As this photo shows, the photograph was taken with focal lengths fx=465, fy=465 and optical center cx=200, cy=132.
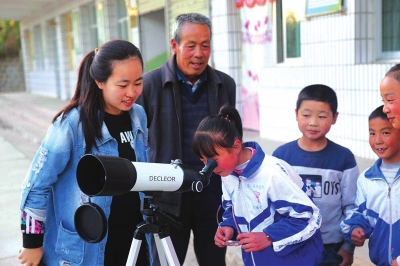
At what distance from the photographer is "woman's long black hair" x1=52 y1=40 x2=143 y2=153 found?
1.84 meters

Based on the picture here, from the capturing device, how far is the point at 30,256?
5.88 feet

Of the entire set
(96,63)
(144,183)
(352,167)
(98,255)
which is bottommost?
(98,255)

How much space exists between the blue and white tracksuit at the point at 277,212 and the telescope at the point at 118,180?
22 centimetres

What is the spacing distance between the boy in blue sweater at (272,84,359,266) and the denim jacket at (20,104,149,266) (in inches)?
37.2

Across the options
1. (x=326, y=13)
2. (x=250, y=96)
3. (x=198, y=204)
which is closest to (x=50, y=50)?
(x=250, y=96)

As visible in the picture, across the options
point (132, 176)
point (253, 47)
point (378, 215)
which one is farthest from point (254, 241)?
point (253, 47)

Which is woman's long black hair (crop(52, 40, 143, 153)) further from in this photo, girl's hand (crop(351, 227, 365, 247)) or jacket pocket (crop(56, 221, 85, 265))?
girl's hand (crop(351, 227, 365, 247))

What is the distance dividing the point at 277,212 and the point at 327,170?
0.58m

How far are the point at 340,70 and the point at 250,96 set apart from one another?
2234mm

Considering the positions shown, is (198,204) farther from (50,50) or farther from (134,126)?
(50,50)

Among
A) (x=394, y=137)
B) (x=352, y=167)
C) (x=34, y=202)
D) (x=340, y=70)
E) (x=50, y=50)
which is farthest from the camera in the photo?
(x=50, y=50)

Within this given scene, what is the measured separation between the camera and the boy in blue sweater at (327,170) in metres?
2.21

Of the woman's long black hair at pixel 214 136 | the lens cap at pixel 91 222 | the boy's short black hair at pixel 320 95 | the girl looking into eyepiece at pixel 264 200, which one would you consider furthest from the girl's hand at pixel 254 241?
the boy's short black hair at pixel 320 95

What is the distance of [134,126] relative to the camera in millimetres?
2027
